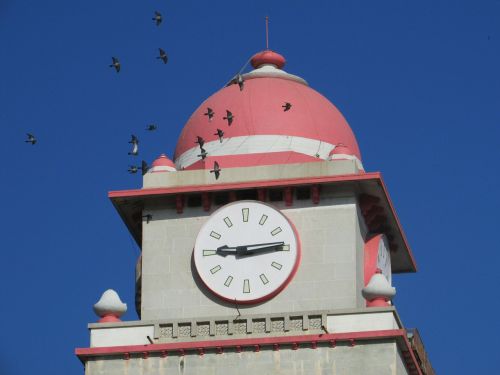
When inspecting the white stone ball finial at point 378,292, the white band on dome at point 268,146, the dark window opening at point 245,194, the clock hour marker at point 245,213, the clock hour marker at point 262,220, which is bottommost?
the white stone ball finial at point 378,292

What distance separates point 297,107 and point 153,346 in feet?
28.3

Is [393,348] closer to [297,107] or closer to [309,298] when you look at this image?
[309,298]

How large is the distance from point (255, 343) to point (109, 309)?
4266 mm

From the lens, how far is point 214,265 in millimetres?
68375

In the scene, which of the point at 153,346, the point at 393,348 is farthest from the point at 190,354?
the point at 393,348

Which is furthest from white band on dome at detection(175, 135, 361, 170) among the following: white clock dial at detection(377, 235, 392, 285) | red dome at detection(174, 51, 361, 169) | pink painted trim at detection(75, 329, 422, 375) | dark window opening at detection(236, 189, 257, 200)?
pink painted trim at detection(75, 329, 422, 375)

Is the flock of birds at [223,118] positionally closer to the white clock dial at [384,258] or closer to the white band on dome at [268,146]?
the white band on dome at [268,146]

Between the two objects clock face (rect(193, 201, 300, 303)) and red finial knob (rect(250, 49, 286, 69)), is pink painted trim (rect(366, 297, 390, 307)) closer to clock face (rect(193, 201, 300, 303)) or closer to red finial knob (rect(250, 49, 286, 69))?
clock face (rect(193, 201, 300, 303))

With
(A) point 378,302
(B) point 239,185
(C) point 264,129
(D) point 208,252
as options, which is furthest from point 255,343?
(C) point 264,129

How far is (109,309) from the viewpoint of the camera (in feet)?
223

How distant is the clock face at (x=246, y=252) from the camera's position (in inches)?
2672

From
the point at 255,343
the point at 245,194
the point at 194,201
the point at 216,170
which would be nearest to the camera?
the point at 255,343

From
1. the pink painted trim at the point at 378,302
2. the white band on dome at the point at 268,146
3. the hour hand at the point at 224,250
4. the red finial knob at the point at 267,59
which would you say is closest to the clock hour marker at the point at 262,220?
the hour hand at the point at 224,250

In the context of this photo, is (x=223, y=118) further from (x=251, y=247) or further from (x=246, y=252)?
(x=246, y=252)
